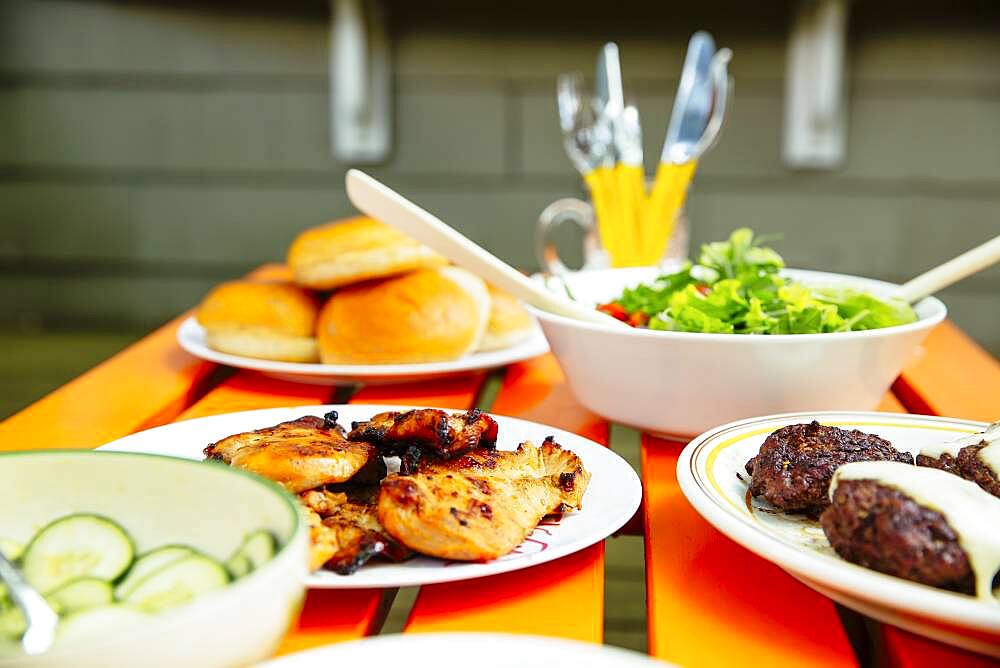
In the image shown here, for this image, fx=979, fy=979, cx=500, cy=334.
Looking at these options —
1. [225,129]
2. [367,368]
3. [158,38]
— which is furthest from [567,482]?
[158,38]

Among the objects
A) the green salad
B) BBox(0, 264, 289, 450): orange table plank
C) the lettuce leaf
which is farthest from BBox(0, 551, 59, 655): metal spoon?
the lettuce leaf

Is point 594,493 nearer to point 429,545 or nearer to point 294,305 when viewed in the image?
point 429,545

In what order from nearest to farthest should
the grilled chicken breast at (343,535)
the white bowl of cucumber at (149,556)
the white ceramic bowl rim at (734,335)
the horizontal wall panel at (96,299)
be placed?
the white bowl of cucumber at (149,556)
the grilled chicken breast at (343,535)
the white ceramic bowl rim at (734,335)
the horizontal wall panel at (96,299)

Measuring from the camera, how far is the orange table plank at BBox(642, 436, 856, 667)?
61 centimetres

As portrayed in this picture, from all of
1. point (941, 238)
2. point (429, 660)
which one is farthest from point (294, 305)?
point (941, 238)

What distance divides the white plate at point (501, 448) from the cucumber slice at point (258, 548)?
90mm

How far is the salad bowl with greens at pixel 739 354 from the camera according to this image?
0.93 m

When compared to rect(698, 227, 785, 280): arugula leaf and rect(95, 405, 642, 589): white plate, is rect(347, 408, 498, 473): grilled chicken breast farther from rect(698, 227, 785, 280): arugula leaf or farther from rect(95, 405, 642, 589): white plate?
rect(698, 227, 785, 280): arugula leaf

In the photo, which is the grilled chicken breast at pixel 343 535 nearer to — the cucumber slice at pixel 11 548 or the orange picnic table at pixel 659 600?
the orange picnic table at pixel 659 600

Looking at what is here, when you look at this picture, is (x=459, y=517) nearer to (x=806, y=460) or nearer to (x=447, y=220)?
(x=806, y=460)

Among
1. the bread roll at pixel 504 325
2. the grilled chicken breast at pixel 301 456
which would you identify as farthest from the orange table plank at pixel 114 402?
the bread roll at pixel 504 325

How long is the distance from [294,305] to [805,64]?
84.3 inches

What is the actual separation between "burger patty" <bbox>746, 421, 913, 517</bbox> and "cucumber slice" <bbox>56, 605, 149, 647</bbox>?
0.44 metres

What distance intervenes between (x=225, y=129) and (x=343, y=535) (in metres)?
2.83
